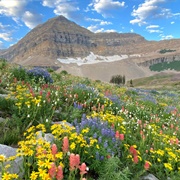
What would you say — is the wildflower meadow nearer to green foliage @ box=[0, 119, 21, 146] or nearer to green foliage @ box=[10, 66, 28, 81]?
green foliage @ box=[0, 119, 21, 146]

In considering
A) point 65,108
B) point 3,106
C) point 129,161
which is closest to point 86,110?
point 65,108

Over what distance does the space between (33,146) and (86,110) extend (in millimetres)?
3488

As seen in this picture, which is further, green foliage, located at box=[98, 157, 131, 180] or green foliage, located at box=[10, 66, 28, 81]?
green foliage, located at box=[10, 66, 28, 81]

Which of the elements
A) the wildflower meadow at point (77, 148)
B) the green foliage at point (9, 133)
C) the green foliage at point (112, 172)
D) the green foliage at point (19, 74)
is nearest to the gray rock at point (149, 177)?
the wildflower meadow at point (77, 148)

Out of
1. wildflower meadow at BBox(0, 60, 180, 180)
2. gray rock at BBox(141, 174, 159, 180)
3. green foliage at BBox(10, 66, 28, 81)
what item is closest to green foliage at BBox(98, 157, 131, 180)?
wildflower meadow at BBox(0, 60, 180, 180)

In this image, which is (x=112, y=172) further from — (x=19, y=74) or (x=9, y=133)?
(x=19, y=74)

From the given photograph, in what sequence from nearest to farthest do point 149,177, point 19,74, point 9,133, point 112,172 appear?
point 112,172
point 149,177
point 9,133
point 19,74

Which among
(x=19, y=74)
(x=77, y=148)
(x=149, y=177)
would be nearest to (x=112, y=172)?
(x=77, y=148)

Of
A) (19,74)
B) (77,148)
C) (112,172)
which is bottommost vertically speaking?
(112,172)

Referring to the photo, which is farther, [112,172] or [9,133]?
[9,133]

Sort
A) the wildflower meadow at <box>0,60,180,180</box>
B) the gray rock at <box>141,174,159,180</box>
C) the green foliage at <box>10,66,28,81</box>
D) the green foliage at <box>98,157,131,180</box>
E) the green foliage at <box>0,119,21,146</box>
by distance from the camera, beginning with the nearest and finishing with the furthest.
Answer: the wildflower meadow at <box>0,60,180,180</box> → the green foliage at <box>98,157,131,180</box> → the gray rock at <box>141,174,159,180</box> → the green foliage at <box>0,119,21,146</box> → the green foliage at <box>10,66,28,81</box>

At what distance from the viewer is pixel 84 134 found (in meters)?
4.53

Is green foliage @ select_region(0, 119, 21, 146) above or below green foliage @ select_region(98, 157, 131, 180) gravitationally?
above

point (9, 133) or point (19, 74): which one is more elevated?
point (19, 74)
